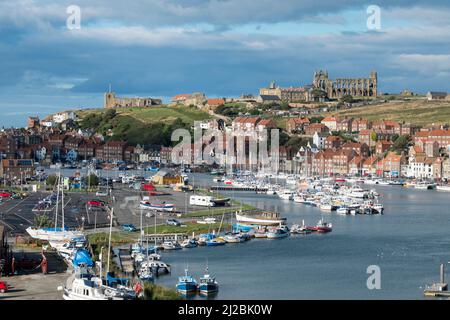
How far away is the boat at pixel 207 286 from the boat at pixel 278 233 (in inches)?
451

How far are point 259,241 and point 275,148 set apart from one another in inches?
1921

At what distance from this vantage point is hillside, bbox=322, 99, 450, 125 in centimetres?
9731

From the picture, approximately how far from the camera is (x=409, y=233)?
37344mm

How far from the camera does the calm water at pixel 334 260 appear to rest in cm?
2488

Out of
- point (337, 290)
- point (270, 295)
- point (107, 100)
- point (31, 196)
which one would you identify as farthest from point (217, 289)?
point (107, 100)

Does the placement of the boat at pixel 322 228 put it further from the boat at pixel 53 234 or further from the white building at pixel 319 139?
the white building at pixel 319 139

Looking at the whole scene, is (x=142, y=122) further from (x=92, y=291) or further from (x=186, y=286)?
(x=92, y=291)

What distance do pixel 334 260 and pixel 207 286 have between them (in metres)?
6.60

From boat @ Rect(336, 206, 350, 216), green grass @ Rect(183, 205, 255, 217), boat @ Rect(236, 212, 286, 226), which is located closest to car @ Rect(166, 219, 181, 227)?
boat @ Rect(236, 212, 286, 226)

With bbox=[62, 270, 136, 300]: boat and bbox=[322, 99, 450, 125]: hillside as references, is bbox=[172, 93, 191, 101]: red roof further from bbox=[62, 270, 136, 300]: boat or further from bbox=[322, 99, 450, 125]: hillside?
bbox=[62, 270, 136, 300]: boat

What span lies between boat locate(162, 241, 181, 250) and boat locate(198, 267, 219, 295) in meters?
7.23

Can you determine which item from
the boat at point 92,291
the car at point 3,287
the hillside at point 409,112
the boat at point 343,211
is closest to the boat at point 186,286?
the boat at point 92,291

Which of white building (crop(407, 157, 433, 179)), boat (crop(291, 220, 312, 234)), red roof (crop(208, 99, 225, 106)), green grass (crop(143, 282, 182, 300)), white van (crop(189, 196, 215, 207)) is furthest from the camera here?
red roof (crop(208, 99, 225, 106))

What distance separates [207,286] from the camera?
2442 cm
